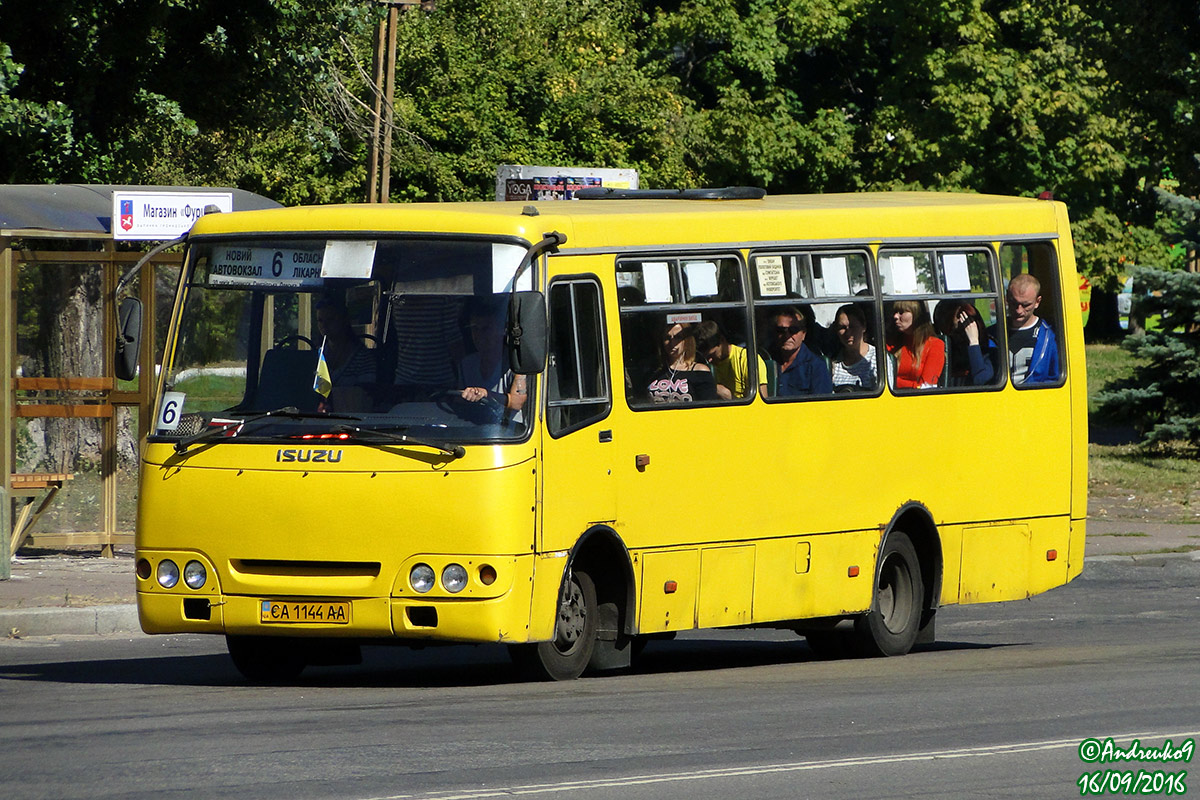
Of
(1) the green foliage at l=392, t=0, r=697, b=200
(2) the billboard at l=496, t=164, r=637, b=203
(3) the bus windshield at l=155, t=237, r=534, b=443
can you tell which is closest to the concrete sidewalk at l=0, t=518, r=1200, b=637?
(3) the bus windshield at l=155, t=237, r=534, b=443

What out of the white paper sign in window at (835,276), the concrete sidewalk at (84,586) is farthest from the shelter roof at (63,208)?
the white paper sign in window at (835,276)

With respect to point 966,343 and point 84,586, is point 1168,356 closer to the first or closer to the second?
point 966,343

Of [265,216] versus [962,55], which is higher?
[962,55]

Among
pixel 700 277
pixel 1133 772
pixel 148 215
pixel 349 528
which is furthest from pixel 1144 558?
pixel 1133 772

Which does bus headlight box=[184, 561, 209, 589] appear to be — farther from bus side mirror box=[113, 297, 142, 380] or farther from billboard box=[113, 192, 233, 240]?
billboard box=[113, 192, 233, 240]

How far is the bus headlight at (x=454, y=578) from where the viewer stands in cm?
998

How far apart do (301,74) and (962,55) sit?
30.1 metres

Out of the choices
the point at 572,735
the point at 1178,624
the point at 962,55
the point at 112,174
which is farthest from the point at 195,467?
the point at 962,55

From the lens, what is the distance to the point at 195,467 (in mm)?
10406

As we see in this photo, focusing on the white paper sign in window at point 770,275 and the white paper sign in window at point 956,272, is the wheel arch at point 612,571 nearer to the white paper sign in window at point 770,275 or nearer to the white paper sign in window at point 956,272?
the white paper sign in window at point 770,275

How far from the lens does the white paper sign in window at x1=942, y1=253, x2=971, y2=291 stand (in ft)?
44.2

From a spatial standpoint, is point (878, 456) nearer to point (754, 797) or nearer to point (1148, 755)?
point (1148, 755)

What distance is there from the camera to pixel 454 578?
9992 mm

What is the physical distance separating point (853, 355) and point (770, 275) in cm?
86
